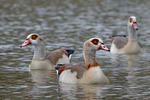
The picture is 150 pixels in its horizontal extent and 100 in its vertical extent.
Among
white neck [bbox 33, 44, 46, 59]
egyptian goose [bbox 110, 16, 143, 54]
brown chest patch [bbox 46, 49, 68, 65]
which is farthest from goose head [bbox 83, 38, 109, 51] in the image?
egyptian goose [bbox 110, 16, 143, 54]

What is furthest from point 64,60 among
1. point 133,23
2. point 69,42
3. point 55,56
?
point 69,42

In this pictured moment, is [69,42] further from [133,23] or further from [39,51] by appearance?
[39,51]

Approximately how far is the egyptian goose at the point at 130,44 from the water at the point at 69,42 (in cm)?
47

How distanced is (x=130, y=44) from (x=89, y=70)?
28.0ft

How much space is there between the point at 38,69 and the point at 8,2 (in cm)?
3661

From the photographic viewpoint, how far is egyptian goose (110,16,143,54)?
974 inches

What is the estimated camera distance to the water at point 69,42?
1589 cm

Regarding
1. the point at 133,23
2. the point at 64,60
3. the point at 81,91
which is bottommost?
the point at 81,91

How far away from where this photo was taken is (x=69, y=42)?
90.9 feet

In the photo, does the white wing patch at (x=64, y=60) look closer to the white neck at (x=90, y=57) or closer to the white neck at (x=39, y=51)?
the white neck at (x=39, y=51)

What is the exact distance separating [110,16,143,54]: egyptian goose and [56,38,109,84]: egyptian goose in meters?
7.80

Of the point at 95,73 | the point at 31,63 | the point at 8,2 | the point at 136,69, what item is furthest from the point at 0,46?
the point at 8,2

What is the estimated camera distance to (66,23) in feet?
125

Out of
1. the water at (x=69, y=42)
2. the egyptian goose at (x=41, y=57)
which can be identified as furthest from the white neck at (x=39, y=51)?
the water at (x=69, y=42)
